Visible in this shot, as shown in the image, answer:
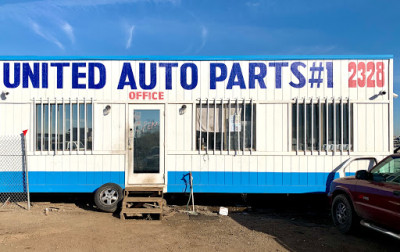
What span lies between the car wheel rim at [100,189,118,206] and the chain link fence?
185cm

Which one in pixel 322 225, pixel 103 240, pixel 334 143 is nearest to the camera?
pixel 103 240

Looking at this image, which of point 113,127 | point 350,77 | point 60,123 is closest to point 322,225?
point 350,77

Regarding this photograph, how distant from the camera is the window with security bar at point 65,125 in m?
7.43

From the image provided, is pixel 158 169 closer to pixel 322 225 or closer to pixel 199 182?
pixel 199 182

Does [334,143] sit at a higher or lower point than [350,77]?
lower

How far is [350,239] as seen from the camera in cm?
527

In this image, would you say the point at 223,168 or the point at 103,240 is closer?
the point at 103,240

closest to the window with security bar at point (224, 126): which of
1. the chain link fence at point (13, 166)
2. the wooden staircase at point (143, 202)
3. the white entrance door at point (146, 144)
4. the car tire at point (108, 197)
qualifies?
the white entrance door at point (146, 144)

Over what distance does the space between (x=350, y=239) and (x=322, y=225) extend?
976 mm

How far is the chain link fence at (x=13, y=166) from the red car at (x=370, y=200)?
6875 mm

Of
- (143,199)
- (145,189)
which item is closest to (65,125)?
(145,189)

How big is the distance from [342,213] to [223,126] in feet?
10.2

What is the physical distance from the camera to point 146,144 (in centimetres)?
744

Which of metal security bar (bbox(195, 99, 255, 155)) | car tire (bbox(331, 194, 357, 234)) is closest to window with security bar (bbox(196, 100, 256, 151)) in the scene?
metal security bar (bbox(195, 99, 255, 155))
